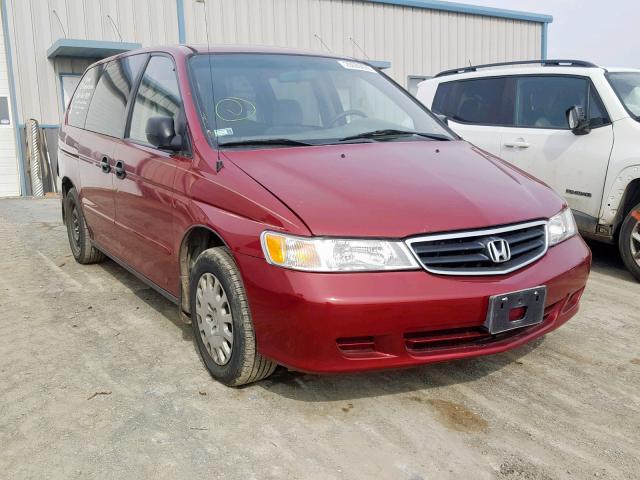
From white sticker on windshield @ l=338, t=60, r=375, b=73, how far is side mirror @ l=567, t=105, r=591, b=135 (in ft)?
6.18

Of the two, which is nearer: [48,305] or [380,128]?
[380,128]

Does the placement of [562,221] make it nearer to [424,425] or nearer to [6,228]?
[424,425]

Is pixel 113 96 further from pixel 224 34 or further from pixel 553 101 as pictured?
pixel 224 34

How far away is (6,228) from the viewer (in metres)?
8.09

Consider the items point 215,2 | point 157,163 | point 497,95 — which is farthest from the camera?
point 215,2

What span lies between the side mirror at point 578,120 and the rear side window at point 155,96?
130 inches

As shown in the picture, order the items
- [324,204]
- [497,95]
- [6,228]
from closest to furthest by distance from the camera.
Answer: [324,204], [497,95], [6,228]

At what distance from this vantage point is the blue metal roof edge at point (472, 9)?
57.6 ft

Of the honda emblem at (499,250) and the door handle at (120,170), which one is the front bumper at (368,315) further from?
the door handle at (120,170)

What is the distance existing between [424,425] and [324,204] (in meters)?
1.05

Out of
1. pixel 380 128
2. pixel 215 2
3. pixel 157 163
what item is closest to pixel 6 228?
pixel 157 163

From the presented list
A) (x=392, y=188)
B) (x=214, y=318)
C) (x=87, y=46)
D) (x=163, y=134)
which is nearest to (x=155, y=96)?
(x=163, y=134)

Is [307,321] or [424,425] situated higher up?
[307,321]

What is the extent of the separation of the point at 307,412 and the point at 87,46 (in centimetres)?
1134
